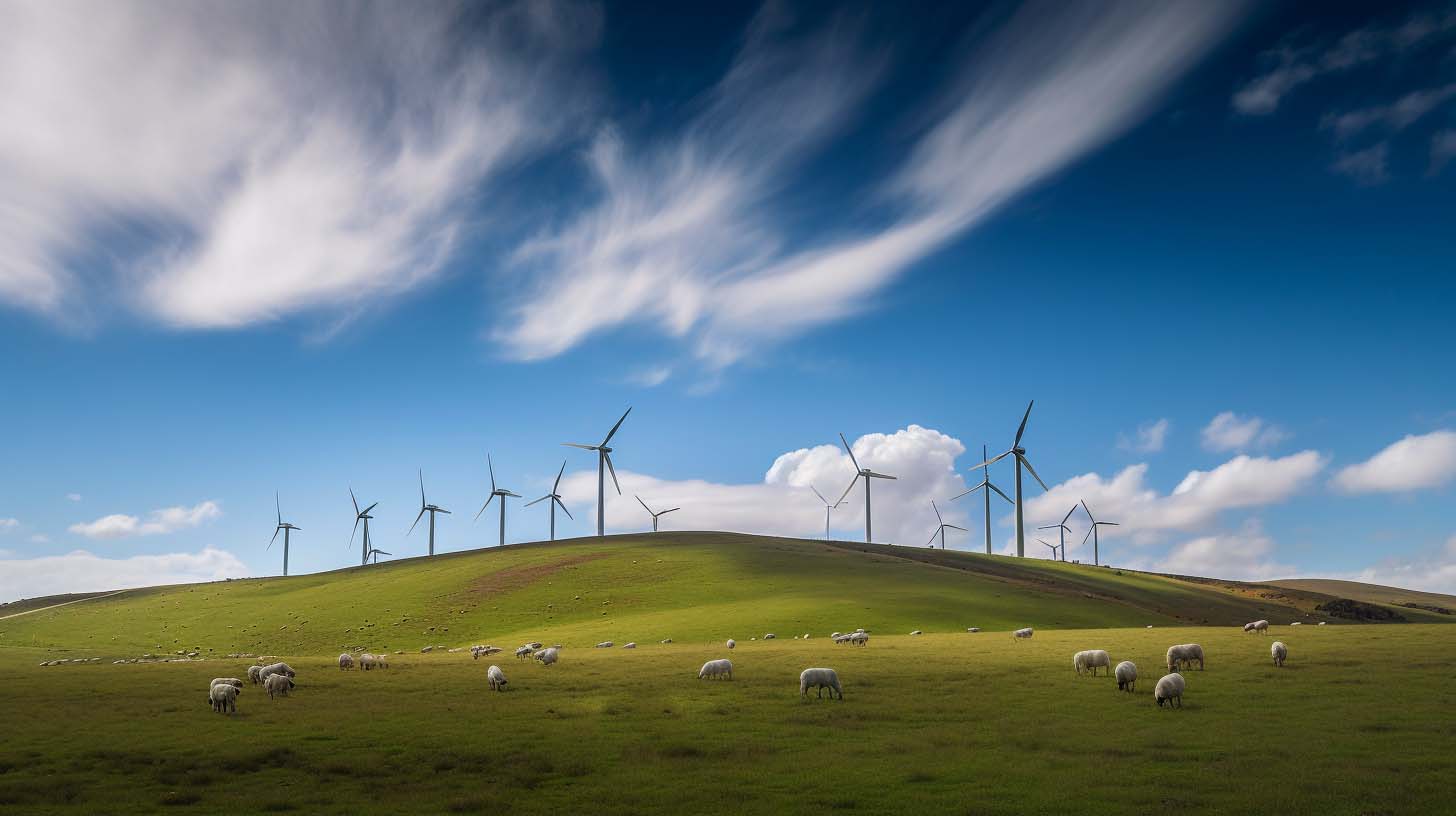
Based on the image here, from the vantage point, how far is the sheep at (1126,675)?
29.5 meters

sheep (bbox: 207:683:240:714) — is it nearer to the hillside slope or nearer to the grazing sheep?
the hillside slope

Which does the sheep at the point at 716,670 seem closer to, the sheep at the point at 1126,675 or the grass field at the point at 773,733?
the grass field at the point at 773,733

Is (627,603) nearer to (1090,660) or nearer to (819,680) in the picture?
(819,680)

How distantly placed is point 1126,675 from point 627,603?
5113 centimetres

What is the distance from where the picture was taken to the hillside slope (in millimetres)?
63781

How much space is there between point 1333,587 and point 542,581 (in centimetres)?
18981

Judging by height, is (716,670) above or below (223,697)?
below

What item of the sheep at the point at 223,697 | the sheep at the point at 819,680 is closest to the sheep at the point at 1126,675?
the sheep at the point at 819,680

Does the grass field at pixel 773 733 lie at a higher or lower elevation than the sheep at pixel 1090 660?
lower

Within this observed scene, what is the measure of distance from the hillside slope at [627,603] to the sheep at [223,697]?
2904cm

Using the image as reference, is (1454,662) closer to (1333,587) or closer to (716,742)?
(716,742)

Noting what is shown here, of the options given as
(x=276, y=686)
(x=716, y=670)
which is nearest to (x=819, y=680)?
(x=716, y=670)

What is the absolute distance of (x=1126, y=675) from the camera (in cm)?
2953

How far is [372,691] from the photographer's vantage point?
33.1 m
